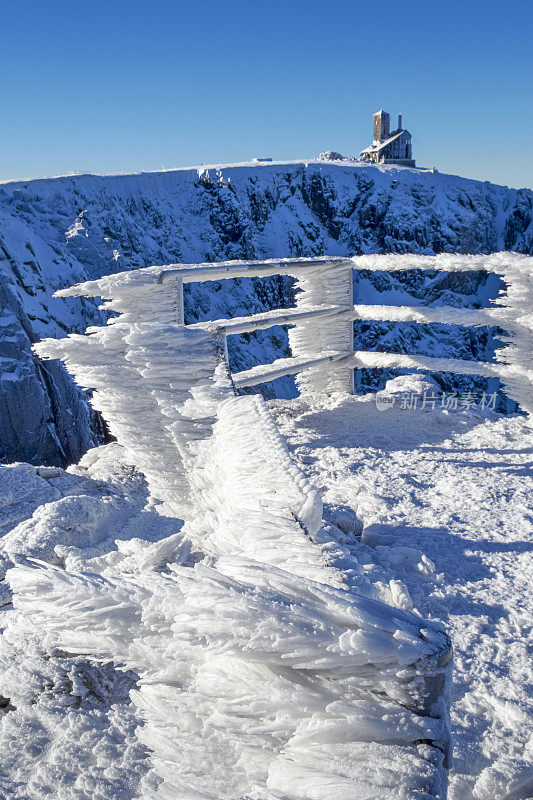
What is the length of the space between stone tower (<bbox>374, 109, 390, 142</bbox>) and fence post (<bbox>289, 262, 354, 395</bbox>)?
3630cm

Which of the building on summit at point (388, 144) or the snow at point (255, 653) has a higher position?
the building on summit at point (388, 144)

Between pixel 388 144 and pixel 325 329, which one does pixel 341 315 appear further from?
pixel 388 144

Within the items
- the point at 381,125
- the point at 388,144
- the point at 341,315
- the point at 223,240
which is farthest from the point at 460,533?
the point at 381,125

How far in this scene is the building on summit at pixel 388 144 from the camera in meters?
34.7

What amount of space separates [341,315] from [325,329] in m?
0.18

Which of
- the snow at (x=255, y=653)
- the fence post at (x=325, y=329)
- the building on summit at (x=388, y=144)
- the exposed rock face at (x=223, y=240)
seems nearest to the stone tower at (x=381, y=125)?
the building on summit at (x=388, y=144)

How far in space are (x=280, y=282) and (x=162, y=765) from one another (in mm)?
26600

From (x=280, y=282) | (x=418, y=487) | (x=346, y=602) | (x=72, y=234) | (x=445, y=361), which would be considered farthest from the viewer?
(x=280, y=282)

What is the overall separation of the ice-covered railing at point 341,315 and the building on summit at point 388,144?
3441 centimetres

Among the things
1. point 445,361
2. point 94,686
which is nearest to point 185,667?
point 94,686

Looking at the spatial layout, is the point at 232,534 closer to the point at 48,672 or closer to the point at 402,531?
the point at 48,672

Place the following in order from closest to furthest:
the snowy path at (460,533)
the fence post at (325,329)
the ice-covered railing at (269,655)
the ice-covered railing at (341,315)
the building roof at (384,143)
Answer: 1. the ice-covered railing at (269,655)
2. the snowy path at (460,533)
3. the ice-covered railing at (341,315)
4. the fence post at (325,329)
5. the building roof at (384,143)

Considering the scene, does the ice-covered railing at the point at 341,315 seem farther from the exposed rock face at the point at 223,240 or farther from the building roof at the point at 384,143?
the building roof at the point at 384,143

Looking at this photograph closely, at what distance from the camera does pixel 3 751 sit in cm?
91
